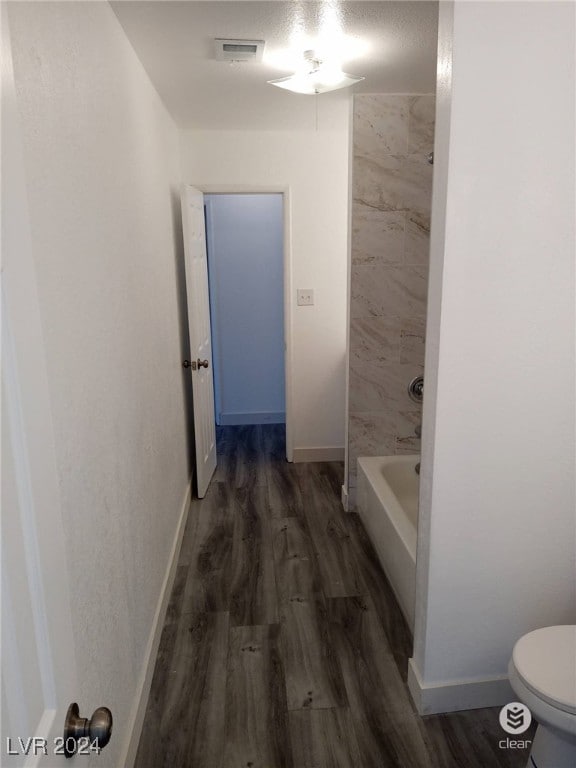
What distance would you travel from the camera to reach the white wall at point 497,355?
62.5 inches

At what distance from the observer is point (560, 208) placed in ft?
5.48

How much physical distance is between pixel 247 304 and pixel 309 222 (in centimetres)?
131

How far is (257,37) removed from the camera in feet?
7.26

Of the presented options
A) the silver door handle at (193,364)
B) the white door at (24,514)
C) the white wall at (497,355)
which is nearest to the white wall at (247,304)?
the silver door handle at (193,364)

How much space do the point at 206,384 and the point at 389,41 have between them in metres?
2.44

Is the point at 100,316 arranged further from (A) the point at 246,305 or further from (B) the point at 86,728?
(A) the point at 246,305

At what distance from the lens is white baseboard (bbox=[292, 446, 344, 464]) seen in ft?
14.7

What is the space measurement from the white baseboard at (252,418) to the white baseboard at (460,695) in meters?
3.57

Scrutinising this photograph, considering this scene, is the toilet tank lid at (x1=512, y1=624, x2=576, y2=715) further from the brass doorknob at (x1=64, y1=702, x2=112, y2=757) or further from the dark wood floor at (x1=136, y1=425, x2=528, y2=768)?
the brass doorknob at (x1=64, y1=702, x2=112, y2=757)

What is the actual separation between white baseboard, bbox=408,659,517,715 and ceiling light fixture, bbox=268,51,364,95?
242 cm

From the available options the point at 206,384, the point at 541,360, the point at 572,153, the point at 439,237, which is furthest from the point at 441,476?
the point at 206,384

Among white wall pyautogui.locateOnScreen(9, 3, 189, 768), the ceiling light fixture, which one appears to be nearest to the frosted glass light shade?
the ceiling light fixture

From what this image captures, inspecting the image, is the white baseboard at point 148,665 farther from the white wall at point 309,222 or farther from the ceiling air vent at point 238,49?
the ceiling air vent at point 238,49

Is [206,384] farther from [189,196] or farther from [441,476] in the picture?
[441,476]
